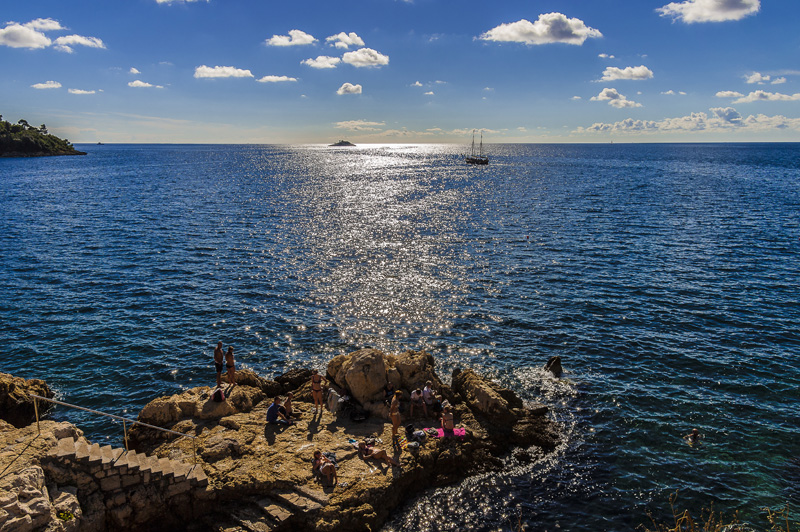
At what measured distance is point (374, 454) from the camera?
18250mm

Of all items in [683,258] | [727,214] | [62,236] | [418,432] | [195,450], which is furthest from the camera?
[727,214]

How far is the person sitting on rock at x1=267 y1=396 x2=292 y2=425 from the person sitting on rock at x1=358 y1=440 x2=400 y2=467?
12.3 feet

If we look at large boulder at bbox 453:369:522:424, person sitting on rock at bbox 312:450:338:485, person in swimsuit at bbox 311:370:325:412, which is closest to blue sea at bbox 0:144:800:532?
large boulder at bbox 453:369:522:424

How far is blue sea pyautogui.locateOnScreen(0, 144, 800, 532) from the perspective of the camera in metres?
19.5

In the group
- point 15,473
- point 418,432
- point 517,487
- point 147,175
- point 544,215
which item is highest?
point 147,175

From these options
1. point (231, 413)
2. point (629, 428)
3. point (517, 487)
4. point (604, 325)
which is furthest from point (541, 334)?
point (231, 413)

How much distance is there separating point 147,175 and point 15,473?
5617 inches

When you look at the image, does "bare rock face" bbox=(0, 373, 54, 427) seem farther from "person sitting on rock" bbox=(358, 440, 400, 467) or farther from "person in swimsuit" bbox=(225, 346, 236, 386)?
"person sitting on rock" bbox=(358, 440, 400, 467)

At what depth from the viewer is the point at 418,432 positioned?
1981 cm

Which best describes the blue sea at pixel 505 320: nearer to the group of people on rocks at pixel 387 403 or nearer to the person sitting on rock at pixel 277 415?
the group of people on rocks at pixel 387 403

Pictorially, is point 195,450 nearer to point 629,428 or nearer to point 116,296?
point 629,428

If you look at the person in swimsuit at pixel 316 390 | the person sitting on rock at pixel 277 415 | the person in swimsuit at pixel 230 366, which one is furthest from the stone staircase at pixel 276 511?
the person in swimsuit at pixel 230 366

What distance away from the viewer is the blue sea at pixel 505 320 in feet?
63.8

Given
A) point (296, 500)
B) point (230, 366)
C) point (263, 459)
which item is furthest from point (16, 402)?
point (296, 500)
